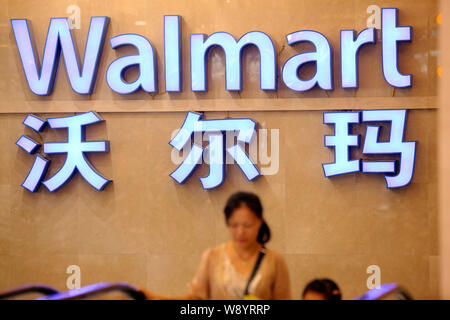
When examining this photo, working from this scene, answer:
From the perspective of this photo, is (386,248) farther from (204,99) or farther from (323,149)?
(204,99)

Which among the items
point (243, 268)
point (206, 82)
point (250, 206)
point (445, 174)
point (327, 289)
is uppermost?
point (206, 82)

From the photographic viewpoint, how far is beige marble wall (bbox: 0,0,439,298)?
4062 millimetres

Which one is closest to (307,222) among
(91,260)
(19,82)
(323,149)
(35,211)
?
(323,149)

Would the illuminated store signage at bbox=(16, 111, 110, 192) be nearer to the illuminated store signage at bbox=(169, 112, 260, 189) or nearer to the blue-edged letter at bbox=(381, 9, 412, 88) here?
the illuminated store signage at bbox=(169, 112, 260, 189)

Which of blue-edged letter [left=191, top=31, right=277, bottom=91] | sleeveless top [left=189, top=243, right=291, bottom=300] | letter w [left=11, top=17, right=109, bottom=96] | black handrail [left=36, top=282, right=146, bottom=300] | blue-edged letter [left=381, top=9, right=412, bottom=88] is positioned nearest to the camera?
sleeveless top [left=189, top=243, right=291, bottom=300]

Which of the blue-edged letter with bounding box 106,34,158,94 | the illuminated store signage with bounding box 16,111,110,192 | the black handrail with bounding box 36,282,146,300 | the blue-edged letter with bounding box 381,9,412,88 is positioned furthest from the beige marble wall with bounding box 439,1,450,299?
the illuminated store signage with bounding box 16,111,110,192

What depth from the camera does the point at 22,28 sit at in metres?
4.26

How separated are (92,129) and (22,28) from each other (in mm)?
1037

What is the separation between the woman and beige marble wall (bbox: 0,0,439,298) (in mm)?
1044

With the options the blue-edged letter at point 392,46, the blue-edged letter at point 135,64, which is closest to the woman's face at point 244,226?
the blue-edged letter at point 135,64

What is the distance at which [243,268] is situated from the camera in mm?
2959

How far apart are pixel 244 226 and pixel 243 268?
25 cm

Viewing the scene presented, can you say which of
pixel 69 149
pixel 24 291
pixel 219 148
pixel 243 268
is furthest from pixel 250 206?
pixel 69 149

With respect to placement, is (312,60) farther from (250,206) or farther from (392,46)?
(250,206)
